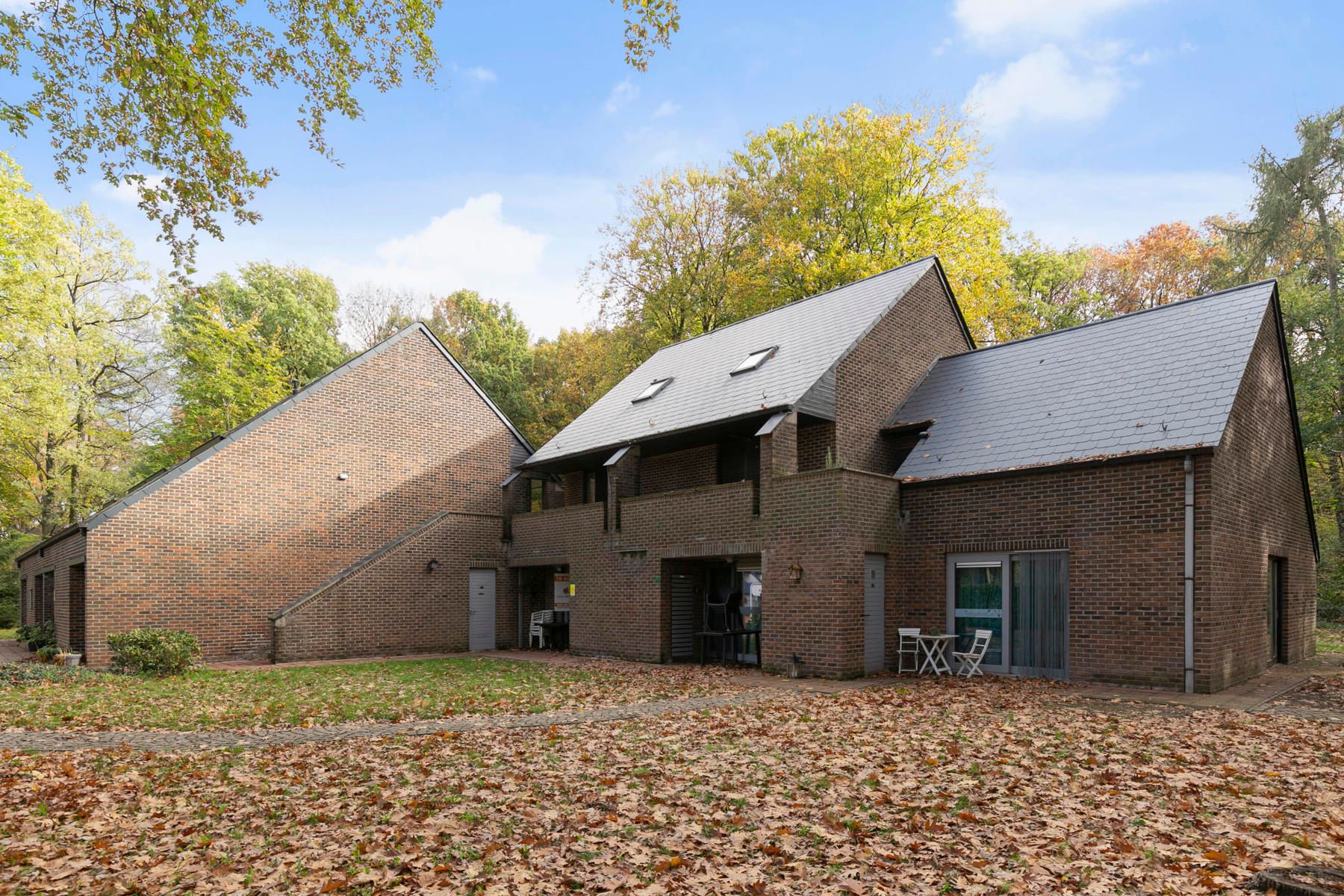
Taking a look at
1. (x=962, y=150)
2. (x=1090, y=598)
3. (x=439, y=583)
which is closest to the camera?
(x=1090, y=598)

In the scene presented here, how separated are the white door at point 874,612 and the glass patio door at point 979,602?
111 centimetres

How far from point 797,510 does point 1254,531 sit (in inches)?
304

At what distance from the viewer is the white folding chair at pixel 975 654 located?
1366 centimetres

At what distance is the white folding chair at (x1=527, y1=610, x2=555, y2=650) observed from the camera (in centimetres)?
2081

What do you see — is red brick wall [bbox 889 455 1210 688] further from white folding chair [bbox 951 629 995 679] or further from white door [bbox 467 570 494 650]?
white door [bbox 467 570 494 650]

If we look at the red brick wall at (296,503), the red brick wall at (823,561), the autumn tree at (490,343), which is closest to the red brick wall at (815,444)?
the red brick wall at (823,561)

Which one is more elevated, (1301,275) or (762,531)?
(1301,275)

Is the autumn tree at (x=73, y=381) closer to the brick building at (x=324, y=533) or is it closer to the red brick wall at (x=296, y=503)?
the brick building at (x=324, y=533)

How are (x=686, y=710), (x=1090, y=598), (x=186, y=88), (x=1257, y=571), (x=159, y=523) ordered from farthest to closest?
(x=159, y=523)
(x=1257, y=571)
(x=1090, y=598)
(x=686, y=710)
(x=186, y=88)

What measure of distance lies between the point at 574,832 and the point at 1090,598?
10137 millimetres

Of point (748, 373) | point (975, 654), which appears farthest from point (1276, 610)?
point (748, 373)

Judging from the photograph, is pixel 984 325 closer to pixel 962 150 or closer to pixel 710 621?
pixel 962 150

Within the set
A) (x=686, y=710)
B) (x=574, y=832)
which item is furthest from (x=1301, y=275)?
(x=574, y=832)

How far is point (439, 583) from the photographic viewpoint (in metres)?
19.9
